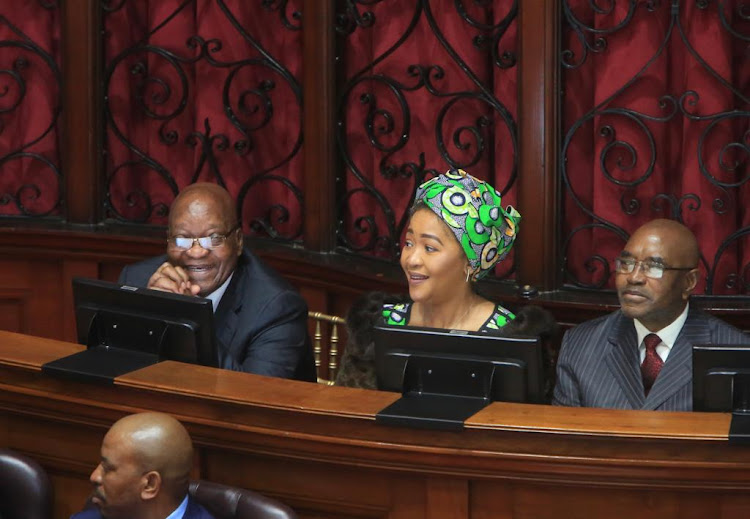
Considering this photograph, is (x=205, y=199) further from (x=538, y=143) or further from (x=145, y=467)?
(x=145, y=467)

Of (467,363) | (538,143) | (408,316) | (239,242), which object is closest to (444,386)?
(467,363)

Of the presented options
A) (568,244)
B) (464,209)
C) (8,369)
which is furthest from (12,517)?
(568,244)

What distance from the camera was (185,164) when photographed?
5.80 meters

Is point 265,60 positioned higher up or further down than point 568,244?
higher up

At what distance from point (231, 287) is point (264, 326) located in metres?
0.17

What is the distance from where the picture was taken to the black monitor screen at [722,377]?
291cm

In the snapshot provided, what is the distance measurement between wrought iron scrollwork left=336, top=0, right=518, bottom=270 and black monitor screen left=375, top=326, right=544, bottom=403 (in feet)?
5.66

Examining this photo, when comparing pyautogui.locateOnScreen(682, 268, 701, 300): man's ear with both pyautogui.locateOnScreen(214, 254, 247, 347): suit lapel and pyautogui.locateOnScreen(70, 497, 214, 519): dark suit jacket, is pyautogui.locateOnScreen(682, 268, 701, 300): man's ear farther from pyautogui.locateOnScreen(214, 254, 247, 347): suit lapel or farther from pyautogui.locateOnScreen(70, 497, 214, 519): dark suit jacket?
pyautogui.locateOnScreen(70, 497, 214, 519): dark suit jacket

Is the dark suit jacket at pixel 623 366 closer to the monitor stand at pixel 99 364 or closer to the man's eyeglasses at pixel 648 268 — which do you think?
the man's eyeglasses at pixel 648 268

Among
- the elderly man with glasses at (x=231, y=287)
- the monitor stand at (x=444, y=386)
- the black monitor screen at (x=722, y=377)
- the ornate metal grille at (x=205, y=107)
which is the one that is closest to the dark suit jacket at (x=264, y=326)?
the elderly man with glasses at (x=231, y=287)

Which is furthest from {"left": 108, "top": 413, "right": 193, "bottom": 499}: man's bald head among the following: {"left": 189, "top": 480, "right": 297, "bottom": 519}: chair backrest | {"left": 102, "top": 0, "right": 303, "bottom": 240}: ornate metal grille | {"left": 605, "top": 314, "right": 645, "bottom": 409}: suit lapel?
{"left": 102, "top": 0, "right": 303, "bottom": 240}: ornate metal grille

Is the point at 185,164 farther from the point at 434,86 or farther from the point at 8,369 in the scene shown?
the point at 8,369

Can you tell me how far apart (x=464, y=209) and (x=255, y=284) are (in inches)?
28.2

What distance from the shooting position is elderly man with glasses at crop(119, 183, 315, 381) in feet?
12.8
